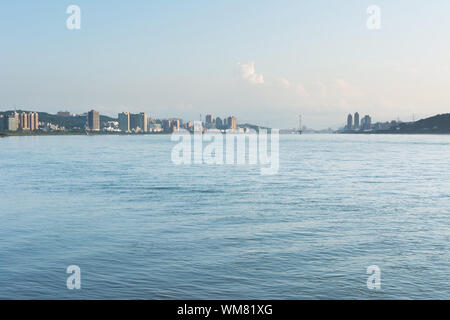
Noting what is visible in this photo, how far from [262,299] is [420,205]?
56.5ft

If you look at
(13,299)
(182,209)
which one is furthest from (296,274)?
(182,209)

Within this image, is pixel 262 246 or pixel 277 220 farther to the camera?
pixel 277 220

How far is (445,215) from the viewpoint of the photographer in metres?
22.3

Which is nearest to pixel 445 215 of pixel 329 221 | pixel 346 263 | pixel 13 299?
pixel 329 221

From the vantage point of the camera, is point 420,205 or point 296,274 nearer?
point 296,274

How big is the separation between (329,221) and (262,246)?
558cm

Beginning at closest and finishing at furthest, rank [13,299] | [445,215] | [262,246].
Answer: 1. [13,299]
2. [262,246]
3. [445,215]
